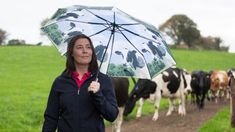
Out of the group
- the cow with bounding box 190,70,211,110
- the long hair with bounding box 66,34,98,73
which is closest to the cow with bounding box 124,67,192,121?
the cow with bounding box 190,70,211,110

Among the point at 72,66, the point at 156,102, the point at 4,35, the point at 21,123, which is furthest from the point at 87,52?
the point at 4,35

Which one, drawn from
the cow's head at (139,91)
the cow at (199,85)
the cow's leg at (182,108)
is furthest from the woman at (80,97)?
the cow at (199,85)

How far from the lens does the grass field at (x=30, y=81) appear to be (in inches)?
562

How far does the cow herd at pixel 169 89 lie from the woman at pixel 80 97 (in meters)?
7.27

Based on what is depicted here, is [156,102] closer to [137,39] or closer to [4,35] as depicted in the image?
[137,39]

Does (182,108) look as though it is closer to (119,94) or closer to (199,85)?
(199,85)

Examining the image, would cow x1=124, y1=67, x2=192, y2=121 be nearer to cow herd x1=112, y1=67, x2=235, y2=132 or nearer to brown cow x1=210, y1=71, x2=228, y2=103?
cow herd x1=112, y1=67, x2=235, y2=132

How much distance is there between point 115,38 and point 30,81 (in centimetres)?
2369

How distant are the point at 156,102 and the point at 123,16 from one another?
11.9m

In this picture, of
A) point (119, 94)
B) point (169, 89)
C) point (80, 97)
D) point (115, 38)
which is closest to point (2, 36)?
point (169, 89)

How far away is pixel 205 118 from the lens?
1786cm

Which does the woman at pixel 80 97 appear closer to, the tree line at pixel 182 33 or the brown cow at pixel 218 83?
the brown cow at pixel 218 83

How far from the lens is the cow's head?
15.4 meters

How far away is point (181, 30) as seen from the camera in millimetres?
98812
